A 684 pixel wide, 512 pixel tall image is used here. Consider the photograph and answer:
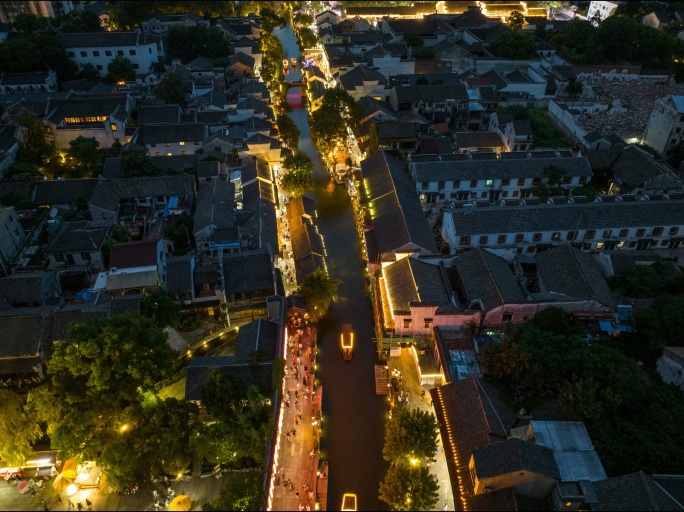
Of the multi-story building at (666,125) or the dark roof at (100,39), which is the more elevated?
the dark roof at (100,39)

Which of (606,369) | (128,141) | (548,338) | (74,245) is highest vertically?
(128,141)

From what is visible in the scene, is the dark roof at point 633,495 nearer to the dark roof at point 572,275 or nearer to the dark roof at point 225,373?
the dark roof at point 572,275

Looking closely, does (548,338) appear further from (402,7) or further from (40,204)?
(402,7)

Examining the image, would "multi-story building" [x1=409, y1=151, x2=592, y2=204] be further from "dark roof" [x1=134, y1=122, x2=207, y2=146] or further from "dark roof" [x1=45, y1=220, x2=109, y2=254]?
"dark roof" [x1=45, y1=220, x2=109, y2=254]

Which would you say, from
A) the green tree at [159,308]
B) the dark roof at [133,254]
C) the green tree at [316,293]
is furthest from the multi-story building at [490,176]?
the green tree at [159,308]

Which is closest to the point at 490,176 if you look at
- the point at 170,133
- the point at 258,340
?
the point at 258,340

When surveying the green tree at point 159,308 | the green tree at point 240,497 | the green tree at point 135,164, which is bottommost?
the green tree at point 240,497

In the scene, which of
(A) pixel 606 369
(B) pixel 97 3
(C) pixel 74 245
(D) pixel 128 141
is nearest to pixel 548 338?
(A) pixel 606 369

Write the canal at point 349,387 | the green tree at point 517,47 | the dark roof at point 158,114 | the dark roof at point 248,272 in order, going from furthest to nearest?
the green tree at point 517,47, the dark roof at point 158,114, the dark roof at point 248,272, the canal at point 349,387
